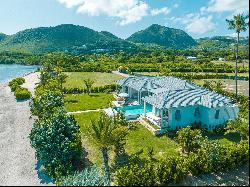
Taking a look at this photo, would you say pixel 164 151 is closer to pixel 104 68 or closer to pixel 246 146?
pixel 246 146

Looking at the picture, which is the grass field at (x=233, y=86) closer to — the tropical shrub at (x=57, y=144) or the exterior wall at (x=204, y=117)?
the exterior wall at (x=204, y=117)

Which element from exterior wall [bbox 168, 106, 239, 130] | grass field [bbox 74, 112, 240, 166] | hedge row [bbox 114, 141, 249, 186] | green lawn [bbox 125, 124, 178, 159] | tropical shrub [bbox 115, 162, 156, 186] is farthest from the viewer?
exterior wall [bbox 168, 106, 239, 130]

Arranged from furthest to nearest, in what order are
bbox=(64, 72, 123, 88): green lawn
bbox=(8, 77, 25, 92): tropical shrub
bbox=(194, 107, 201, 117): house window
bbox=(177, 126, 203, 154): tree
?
bbox=(64, 72, 123, 88): green lawn, bbox=(8, 77, 25, 92): tropical shrub, bbox=(194, 107, 201, 117): house window, bbox=(177, 126, 203, 154): tree

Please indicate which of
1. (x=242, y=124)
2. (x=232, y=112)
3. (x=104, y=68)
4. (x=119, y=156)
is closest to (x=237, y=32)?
(x=232, y=112)

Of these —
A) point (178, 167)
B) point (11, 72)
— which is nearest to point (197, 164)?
point (178, 167)

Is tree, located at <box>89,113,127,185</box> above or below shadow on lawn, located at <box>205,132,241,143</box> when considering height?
above

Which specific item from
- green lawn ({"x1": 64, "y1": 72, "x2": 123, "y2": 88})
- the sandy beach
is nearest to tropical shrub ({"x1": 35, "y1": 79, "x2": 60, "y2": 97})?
the sandy beach

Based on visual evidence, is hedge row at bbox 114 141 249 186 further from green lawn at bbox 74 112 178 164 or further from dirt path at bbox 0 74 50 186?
dirt path at bbox 0 74 50 186

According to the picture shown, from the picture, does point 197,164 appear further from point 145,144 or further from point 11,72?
point 11,72
